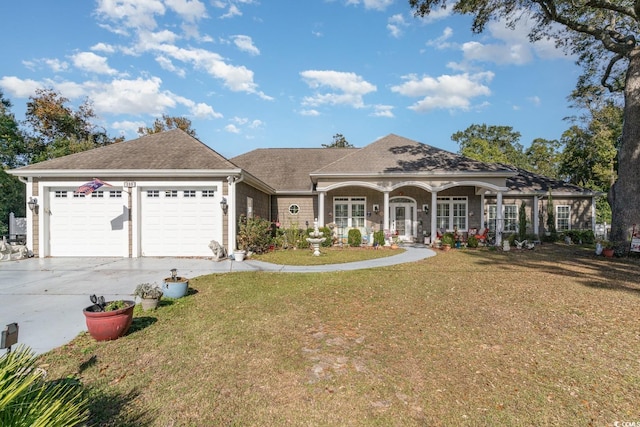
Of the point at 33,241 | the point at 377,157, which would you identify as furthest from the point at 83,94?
the point at 377,157

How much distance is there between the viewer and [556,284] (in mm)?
7539

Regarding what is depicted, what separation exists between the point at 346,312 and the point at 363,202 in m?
11.7

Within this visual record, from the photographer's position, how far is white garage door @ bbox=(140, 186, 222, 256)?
1166 cm

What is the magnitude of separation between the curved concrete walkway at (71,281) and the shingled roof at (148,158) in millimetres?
3371

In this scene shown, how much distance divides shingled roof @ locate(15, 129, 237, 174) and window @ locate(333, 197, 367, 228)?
7055 millimetres

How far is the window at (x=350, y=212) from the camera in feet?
55.7

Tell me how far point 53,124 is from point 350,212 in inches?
1009

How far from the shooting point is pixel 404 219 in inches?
675

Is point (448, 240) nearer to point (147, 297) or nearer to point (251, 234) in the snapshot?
point (251, 234)

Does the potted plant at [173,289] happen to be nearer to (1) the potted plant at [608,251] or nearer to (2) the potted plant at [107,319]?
(2) the potted plant at [107,319]

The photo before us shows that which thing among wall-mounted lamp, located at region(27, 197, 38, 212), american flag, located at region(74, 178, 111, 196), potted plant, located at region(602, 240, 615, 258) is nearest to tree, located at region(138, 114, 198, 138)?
wall-mounted lamp, located at region(27, 197, 38, 212)

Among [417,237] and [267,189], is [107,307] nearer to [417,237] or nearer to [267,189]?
[267,189]

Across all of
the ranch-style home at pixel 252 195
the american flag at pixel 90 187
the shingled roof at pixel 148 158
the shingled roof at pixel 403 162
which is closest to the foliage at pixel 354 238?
the ranch-style home at pixel 252 195

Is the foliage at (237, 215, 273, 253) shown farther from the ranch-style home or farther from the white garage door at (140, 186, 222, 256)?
the white garage door at (140, 186, 222, 256)
